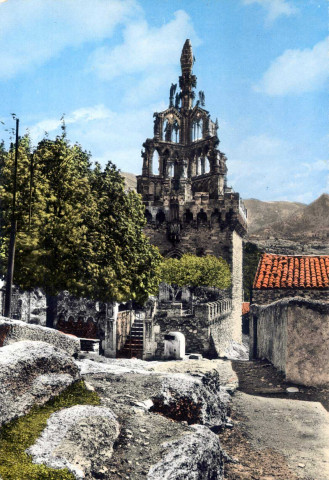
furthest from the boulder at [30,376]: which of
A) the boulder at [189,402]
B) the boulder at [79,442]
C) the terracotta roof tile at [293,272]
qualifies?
the terracotta roof tile at [293,272]

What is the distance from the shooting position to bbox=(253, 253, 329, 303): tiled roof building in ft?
59.9

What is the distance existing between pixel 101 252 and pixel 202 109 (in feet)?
72.4

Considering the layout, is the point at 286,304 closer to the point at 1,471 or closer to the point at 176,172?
the point at 1,471

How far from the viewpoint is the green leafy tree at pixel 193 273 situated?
26375 millimetres

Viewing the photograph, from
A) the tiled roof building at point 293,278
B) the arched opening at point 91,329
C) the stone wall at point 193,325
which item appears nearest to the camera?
the tiled roof building at point 293,278

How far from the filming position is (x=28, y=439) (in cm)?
516

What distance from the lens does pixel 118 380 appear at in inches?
346

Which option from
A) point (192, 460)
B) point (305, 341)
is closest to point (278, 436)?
point (192, 460)

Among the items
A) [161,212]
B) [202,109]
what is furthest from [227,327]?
[202,109]

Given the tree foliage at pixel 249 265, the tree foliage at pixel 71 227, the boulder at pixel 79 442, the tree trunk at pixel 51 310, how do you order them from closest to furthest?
1. the boulder at pixel 79 442
2. the tree foliage at pixel 71 227
3. the tree trunk at pixel 51 310
4. the tree foliage at pixel 249 265

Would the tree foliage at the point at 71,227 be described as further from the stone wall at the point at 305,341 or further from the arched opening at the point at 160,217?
the arched opening at the point at 160,217

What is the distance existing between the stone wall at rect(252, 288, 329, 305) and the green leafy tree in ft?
22.4

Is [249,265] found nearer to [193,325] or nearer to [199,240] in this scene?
[199,240]

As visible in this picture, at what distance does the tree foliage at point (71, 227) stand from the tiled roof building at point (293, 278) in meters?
5.74
